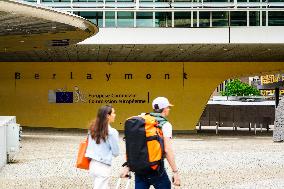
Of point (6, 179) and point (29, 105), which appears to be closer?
point (6, 179)

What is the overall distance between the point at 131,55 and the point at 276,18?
23.4ft

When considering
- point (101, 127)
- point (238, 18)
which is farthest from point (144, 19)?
point (101, 127)

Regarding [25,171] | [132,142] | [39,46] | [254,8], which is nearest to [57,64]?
[39,46]

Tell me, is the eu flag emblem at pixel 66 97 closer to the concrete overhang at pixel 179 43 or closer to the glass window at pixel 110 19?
the concrete overhang at pixel 179 43

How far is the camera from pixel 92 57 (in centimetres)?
3022

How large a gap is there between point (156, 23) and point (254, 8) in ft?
14.5

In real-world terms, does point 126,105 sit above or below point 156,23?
below

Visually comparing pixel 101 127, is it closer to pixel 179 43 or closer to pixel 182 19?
pixel 179 43

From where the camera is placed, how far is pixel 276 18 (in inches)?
1032

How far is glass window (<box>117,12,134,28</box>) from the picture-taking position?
25.9 metres

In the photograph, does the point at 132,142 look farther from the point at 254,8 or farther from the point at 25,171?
the point at 254,8

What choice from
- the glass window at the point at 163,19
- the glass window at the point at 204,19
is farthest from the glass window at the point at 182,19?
the glass window at the point at 204,19

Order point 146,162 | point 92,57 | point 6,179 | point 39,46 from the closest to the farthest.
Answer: point 146,162
point 6,179
point 39,46
point 92,57

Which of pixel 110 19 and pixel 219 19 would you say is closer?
pixel 219 19
